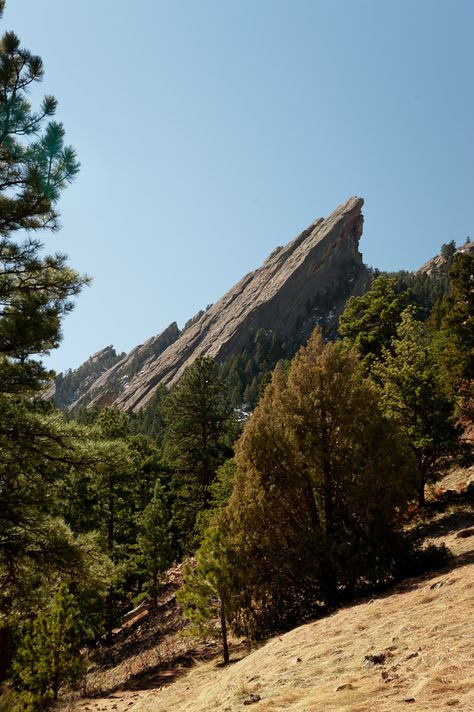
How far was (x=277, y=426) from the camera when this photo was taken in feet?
41.3

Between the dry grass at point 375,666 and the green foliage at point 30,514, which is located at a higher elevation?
the green foliage at point 30,514

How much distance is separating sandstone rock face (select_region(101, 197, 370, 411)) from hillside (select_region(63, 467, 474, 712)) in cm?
8472

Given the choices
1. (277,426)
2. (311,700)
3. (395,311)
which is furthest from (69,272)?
(395,311)

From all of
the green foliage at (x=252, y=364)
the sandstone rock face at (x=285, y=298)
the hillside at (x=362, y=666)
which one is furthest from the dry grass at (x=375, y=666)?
the sandstone rock face at (x=285, y=298)

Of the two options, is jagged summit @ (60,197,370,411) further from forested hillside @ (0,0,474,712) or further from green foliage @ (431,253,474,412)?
forested hillside @ (0,0,474,712)

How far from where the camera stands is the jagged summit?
100625 millimetres

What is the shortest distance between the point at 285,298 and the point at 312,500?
324 ft

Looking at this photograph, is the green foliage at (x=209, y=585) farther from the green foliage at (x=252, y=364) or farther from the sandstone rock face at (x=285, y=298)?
the sandstone rock face at (x=285, y=298)

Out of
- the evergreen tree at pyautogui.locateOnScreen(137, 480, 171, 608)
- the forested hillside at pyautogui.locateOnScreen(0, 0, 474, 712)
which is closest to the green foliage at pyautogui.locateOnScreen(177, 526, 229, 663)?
the forested hillside at pyautogui.locateOnScreen(0, 0, 474, 712)

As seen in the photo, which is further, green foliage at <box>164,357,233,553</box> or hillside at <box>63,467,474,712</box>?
green foliage at <box>164,357,233,553</box>

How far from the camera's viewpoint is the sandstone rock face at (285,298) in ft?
331

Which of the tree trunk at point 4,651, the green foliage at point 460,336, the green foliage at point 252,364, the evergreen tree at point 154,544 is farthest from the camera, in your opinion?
the green foliage at point 252,364

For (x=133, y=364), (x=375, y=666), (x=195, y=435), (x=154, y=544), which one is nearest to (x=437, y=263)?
(x=133, y=364)

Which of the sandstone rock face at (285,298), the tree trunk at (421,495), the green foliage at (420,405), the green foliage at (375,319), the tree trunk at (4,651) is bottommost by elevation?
the tree trunk at (421,495)
